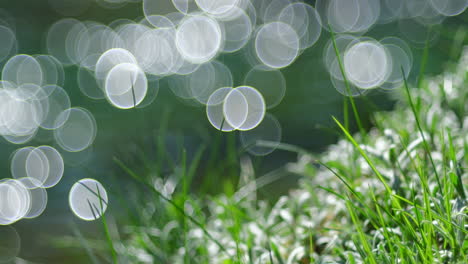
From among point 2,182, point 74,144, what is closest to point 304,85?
point 74,144

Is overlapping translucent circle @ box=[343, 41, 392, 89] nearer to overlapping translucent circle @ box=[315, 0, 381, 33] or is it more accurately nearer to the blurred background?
the blurred background

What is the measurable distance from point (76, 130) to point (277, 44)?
6909 mm

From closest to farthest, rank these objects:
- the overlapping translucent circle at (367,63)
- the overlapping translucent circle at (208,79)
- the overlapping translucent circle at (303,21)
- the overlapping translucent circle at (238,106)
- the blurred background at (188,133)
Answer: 1. the blurred background at (188,133)
2. the overlapping translucent circle at (238,106)
3. the overlapping translucent circle at (367,63)
4. the overlapping translucent circle at (208,79)
5. the overlapping translucent circle at (303,21)

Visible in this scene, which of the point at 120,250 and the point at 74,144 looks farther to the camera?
the point at 74,144

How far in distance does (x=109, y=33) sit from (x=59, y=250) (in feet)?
39.0

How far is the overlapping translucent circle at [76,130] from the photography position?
6920 mm

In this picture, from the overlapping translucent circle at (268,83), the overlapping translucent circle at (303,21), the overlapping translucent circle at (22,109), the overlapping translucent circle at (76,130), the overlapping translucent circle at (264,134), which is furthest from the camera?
the overlapping translucent circle at (303,21)

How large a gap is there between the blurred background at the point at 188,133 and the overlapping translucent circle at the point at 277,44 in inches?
19.0

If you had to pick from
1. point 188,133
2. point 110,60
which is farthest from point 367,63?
point 110,60

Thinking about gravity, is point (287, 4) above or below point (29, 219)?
above

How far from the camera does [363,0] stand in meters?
15.2

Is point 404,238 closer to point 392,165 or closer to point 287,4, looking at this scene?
point 392,165

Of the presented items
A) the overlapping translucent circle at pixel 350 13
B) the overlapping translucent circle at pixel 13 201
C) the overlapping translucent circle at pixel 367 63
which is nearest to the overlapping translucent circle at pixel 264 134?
the overlapping translucent circle at pixel 367 63

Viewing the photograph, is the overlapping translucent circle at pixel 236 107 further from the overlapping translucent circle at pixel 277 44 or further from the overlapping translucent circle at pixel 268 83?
the overlapping translucent circle at pixel 277 44
